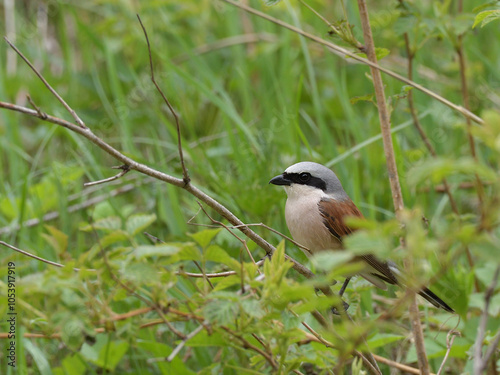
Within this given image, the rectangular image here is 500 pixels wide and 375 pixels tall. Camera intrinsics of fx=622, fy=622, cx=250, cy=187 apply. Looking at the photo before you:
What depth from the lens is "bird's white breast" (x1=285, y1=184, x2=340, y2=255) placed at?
2848 millimetres

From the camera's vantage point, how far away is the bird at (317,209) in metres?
2.85

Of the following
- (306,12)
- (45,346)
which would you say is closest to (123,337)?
(45,346)

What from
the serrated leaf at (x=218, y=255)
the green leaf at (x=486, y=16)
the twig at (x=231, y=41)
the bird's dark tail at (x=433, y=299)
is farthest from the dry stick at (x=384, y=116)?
the twig at (x=231, y=41)

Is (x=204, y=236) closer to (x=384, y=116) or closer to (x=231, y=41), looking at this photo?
(x=384, y=116)

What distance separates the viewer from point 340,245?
296cm

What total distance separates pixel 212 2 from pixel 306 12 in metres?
0.82

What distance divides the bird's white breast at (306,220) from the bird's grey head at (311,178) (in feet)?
0.11

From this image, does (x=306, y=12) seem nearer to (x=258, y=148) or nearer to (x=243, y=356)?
(x=258, y=148)

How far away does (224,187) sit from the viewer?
3143 mm

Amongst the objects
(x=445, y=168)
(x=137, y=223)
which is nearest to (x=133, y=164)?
(x=137, y=223)

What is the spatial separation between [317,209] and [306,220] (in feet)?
0.34

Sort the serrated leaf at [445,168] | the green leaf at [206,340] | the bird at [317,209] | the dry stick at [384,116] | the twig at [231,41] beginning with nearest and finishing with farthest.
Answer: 1. the serrated leaf at [445,168]
2. the green leaf at [206,340]
3. the dry stick at [384,116]
4. the bird at [317,209]
5. the twig at [231,41]

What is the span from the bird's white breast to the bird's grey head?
0.03m

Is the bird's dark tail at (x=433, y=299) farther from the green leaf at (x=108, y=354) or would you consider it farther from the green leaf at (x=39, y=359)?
the green leaf at (x=39, y=359)
